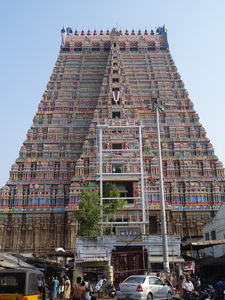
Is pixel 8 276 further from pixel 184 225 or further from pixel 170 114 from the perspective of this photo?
pixel 170 114

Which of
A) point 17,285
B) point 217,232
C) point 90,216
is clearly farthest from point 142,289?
point 217,232

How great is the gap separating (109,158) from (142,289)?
105 ft

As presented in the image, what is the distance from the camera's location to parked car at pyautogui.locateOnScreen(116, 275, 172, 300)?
18.0 metres

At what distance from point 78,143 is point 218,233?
26687 millimetres

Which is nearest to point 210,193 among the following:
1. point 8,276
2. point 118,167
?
point 118,167

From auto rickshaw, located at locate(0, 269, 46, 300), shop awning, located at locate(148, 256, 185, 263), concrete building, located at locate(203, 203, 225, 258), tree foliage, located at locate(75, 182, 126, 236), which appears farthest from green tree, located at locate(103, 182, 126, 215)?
auto rickshaw, located at locate(0, 269, 46, 300)

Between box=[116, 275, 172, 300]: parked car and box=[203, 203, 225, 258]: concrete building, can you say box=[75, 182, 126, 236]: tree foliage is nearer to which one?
box=[203, 203, 225, 258]: concrete building

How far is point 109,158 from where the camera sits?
49.5m

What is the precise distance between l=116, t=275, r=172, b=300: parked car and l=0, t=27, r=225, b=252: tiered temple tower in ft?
71.4

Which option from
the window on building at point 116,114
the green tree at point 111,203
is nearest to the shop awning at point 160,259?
the green tree at point 111,203

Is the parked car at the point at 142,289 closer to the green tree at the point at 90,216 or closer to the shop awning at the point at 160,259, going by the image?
the shop awning at the point at 160,259

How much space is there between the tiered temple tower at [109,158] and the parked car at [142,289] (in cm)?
2176

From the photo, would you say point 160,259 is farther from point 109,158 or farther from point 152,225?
point 109,158

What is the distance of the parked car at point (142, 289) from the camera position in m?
18.0
